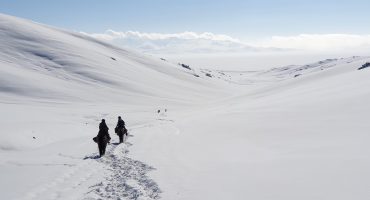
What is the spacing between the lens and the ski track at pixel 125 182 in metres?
10.6

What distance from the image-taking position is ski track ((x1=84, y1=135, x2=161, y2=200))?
10.6m

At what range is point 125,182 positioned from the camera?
1215 cm

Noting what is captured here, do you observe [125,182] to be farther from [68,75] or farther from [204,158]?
[68,75]

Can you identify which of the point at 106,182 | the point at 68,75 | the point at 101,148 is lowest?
the point at 101,148

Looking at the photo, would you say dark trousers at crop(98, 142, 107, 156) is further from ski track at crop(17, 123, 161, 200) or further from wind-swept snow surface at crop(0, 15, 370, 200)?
ski track at crop(17, 123, 161, 200)

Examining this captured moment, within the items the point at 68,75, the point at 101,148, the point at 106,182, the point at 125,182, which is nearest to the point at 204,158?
the point at 125,182

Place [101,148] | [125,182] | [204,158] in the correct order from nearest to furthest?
1. [125,182]
2. [204,158]
3. [101,148]

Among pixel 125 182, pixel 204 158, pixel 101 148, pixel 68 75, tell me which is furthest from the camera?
pixel 68 75

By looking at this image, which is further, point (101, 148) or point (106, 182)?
point (101, 148)

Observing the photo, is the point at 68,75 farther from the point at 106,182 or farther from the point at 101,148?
the point at 106,182

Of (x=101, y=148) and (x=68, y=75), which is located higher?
(x=68, y=75)

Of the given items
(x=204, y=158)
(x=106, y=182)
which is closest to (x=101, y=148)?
(x=204, y=158)

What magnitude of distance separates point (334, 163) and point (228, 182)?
333 cm

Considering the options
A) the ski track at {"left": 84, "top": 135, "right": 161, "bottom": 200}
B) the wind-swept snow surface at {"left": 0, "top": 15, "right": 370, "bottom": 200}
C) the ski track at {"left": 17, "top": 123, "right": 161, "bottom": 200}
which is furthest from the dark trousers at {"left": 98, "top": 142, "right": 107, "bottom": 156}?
the ski track at {"left": 17, "top": 123, "right": 161, "bottom": 200}
